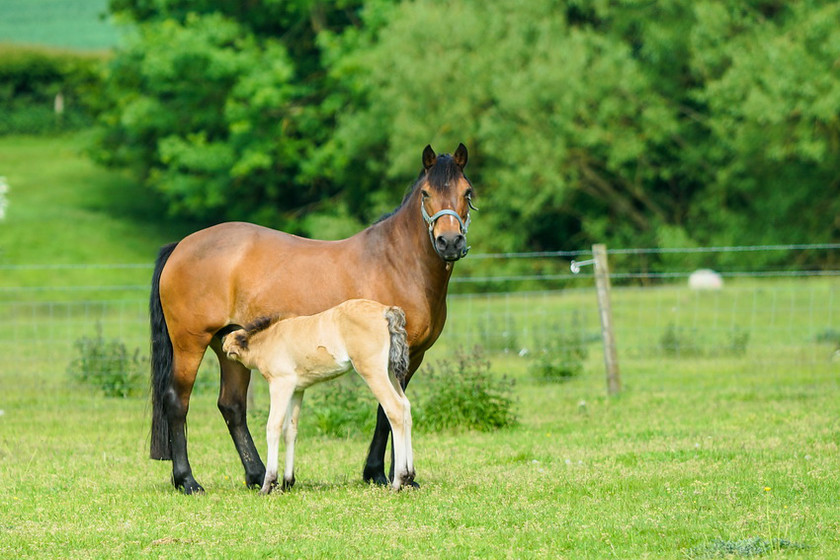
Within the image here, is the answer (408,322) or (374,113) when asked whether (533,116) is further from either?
(408,322)

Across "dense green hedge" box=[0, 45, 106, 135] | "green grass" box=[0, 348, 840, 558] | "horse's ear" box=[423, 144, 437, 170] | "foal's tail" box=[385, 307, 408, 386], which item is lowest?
"green grass" box=[0, 348, 840, 558]

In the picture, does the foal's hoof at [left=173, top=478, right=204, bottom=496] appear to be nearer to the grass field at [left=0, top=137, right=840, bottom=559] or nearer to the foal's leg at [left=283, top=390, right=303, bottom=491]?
the grass field at [left=0, top=137, right=840, bottom=559]

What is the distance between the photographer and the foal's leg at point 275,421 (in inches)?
292

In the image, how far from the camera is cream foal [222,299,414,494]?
23.8 feet

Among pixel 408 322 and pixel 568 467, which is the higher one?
pixel 408 322

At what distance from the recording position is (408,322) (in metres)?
7.60

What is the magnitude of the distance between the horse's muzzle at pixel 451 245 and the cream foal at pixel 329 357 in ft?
1.63

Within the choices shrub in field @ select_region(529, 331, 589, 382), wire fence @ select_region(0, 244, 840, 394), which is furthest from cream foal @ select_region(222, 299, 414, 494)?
shrub in field @ select_region(529, 331, 589, 382)

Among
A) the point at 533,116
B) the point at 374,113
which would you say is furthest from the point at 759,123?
the point at 374,113

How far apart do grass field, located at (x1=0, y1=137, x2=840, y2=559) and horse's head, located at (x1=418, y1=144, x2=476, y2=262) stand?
5.48 feet

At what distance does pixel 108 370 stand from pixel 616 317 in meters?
10.2

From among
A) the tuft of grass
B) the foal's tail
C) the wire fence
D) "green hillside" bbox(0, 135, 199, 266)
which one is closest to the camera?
the tuft of grass

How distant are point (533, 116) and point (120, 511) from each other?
22.1 meters

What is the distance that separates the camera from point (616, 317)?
Result: 20.3 meters
